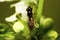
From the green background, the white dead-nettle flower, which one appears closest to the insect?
the white dead-nettle flower

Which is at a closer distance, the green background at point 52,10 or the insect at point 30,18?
the insect at point 30,18

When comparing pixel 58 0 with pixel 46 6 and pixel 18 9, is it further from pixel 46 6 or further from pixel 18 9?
pixel 18 9

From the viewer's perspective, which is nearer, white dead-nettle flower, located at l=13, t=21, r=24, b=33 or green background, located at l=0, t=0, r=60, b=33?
white dead-nettle flower, located at l=13, t=21, r=24, b=33

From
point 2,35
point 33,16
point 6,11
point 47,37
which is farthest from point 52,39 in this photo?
point 6,11

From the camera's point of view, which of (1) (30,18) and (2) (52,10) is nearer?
(1) (30,18)

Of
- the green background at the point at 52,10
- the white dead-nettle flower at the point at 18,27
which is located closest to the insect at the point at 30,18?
the white dead-nettle flower at the point at 18,27

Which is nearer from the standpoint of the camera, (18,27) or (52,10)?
(18,27)

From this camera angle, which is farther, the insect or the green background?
the green background

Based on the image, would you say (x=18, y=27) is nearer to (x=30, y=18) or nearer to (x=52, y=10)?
(x=30, y=18)

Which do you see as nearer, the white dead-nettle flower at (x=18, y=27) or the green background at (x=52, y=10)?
the white dead-nettle flower at (x=18, y=27)

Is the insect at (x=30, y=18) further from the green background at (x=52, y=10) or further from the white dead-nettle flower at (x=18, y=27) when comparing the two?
the green background at (x=52, y=10)

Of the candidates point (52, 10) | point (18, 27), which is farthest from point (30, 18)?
point (52, 10)

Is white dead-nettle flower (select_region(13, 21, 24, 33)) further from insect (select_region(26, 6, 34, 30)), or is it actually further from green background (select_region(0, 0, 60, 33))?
green background (select_region(0, 0, 60, 33))
